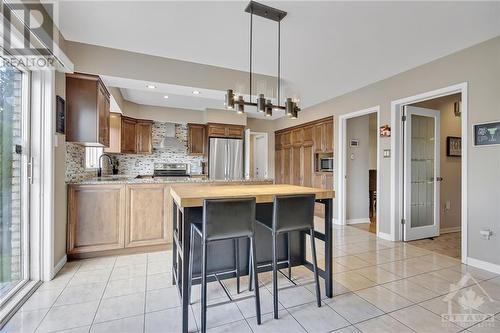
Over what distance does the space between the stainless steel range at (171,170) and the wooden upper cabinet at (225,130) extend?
1.15 meters

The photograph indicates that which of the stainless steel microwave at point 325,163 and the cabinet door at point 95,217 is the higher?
the stainless steel microwave at point 325,163

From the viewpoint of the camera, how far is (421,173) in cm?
398

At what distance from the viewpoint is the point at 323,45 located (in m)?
2.88

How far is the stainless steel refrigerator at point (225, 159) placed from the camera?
5.84 metres

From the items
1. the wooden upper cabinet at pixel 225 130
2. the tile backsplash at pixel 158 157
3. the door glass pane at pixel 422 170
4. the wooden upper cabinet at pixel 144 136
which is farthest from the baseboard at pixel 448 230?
the wooden upper cabinet at pixel 144 136

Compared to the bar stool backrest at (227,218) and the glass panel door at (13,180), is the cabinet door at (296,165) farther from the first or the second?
the glass panel door at (13,180)

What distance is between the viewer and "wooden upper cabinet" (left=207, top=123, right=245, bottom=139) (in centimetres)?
587

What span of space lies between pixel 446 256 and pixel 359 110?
8.30 ft

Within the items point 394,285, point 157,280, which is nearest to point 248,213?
point 157,280

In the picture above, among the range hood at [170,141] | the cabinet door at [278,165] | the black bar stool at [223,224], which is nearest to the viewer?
the black bar stool at [223,224]

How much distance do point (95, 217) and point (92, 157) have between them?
1.86 meters

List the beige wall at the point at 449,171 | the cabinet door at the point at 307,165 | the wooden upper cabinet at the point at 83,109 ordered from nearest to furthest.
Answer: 1. the wooden upper cabinet at the point at 83,109
2. the beige wall at the point at 449,171
3. the cabinet door at the point at 307,165

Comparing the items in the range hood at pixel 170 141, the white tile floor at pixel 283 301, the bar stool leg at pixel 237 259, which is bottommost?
the white tile floor at pixel 283 301

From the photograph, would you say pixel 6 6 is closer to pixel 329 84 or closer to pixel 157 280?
pixel 157 280
